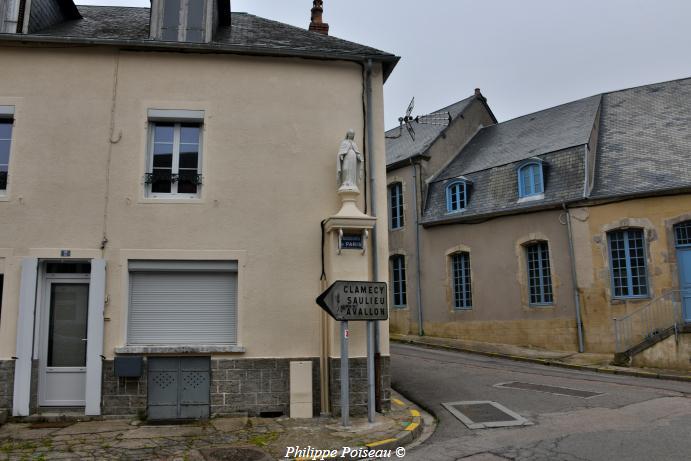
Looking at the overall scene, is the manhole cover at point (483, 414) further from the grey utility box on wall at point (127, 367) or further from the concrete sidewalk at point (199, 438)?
the grey utility box on wall at point (127, 367)

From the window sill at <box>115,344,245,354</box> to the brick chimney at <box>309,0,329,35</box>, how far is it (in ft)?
30.1

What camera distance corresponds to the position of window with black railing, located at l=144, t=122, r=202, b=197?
29.3ft

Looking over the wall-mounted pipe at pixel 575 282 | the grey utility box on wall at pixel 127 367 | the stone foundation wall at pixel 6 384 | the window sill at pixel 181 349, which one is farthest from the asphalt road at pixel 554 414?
the stone foundation wall at pixel 6 384

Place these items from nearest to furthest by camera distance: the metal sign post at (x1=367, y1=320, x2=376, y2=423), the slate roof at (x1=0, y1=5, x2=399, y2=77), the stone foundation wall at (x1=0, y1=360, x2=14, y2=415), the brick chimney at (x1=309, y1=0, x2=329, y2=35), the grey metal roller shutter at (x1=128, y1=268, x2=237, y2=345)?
the metal sign post at (x1=367, y1=320, x2=376, y2=423) → the stone foundation wall at (x1=0, y1=360, x2=14, y2=415) → the grey metal roller shutter at (x1=128, y1=268, x2=237, y2=345) → the slate roof at (x1=0, y1=5, x2=399, y2=77) → the brick chimney at (x1=309, y1=0, x2=329, y2=35)

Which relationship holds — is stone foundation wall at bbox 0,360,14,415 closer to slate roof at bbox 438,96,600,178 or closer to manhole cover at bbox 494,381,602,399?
manhole cover at bbox 494,381,602,399

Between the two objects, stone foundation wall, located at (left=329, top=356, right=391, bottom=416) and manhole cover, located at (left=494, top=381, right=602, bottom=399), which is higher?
stone foundation wall, located at (left=329, top=356, right=391, bottom=416)

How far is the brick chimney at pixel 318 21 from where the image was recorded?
14586 mm

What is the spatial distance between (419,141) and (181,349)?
15251 mm

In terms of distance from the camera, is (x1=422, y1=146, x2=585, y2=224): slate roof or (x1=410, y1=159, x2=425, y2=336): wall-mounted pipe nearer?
(x1=422, y1=146, x2=585, y2=224): slate roof

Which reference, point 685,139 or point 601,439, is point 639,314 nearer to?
point 685,139

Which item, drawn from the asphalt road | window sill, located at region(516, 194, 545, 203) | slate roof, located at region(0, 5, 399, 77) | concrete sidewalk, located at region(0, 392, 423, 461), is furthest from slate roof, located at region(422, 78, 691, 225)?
concrete sidewalk, located at region(0, 392, 423, 461)

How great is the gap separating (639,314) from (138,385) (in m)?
12.1

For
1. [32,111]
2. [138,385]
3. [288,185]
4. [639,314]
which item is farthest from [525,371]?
[32,111]

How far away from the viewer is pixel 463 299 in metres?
18.8
